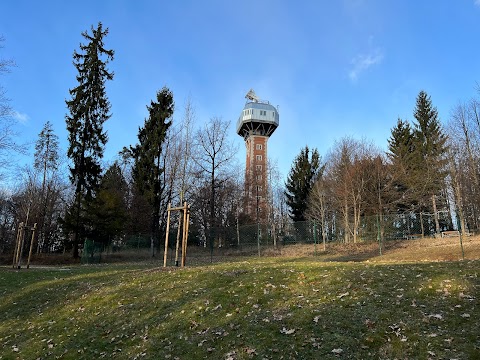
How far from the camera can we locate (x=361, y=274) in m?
8.70

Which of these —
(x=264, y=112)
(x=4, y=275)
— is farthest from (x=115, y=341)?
(x=264, y=112)

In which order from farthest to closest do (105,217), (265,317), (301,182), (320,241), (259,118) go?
(259,118), (301,182), (105,217), (320,241), (265,317)

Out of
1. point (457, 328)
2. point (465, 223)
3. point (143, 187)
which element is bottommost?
point (457, 328)

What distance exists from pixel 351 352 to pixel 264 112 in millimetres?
65080

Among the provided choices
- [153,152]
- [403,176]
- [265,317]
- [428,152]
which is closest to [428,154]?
[428,152]

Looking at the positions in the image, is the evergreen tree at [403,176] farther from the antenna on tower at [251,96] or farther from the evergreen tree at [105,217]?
the antenna on tower at [251,96]

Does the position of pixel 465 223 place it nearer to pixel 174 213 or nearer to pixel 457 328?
pixel 174 213

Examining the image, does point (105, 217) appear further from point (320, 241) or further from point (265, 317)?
point (265, 317)

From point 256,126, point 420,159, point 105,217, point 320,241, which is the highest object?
point 256,126

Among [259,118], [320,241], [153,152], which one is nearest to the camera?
[320,241]

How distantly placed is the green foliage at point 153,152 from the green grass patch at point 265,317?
21906 millimetres

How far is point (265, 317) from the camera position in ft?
22.1

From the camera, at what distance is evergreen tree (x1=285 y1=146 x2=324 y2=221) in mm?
43000

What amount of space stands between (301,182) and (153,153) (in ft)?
60.0
